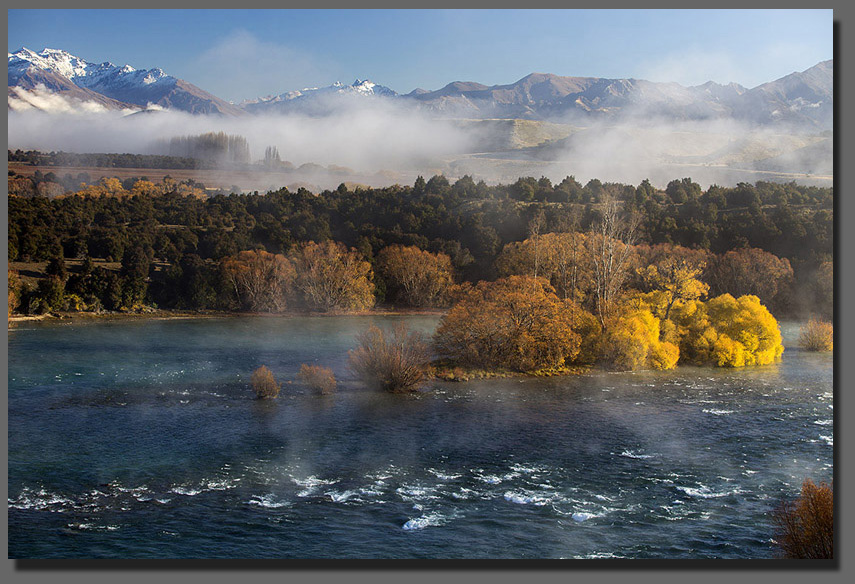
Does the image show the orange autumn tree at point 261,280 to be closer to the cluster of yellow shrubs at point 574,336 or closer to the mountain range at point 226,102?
the cluster of yellow shrubs at point 574,336

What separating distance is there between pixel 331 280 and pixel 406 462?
1670cm

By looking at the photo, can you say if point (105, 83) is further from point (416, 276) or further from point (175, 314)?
point (416, 276)

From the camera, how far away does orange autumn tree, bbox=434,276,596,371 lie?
17.2 m

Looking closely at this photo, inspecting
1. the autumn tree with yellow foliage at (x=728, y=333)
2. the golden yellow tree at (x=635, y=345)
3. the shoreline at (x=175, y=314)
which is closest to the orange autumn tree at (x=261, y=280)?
the shoreline at (x=175, y=314)

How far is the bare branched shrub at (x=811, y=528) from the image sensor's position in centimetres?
654

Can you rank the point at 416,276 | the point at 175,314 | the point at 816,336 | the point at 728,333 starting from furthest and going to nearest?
the point at 416,276
the point at 175,314
the point at 728,333
the point at 816,336

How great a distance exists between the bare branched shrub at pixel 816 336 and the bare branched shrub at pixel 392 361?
9950mm

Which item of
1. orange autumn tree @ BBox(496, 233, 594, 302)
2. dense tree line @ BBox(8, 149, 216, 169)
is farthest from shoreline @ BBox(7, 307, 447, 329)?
dense tree line @ BBox(8, 149, 216, 169)

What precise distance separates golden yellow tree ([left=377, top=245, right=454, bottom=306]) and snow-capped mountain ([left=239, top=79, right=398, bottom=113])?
595 inches

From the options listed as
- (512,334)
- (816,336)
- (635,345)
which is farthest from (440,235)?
(816,336)

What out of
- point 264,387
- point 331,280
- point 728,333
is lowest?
point 264,387

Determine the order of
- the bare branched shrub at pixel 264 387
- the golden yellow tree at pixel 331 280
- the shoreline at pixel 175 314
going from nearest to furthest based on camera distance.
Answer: the bare branched shrub at pixel 264 387, the shoreline at pixel 175 314, the golden yellow tree at pixel 331 280

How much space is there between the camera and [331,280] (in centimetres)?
2638

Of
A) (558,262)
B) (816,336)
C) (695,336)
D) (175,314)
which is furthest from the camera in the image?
(175,314)
